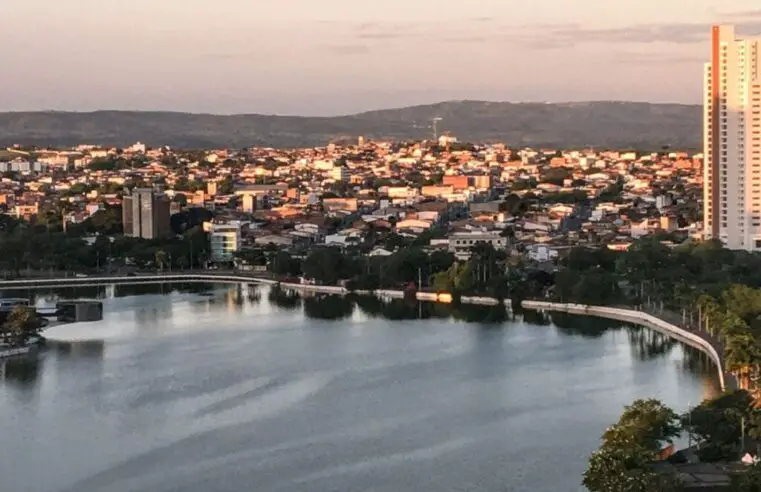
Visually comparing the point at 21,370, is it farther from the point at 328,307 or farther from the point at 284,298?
the point at 284,298

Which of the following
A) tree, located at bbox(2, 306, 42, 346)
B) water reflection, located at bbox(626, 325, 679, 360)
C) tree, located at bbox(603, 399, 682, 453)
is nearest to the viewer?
tree, located at bbox(603, 399, 682, 453)

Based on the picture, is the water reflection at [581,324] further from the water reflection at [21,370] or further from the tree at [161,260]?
the tree at [161,260]

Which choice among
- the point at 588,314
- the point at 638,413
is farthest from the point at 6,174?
the point at 638,413

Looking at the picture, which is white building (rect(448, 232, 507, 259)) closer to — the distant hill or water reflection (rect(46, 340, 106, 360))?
water reflection (rect(46, 340, 106, 360))

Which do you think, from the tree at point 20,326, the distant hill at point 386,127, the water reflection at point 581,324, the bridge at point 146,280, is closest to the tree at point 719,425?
the water reflection at point 581,324

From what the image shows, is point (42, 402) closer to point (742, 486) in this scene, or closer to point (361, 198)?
point (742, 486)

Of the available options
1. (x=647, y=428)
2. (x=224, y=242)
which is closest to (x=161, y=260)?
(x=224, y=242)

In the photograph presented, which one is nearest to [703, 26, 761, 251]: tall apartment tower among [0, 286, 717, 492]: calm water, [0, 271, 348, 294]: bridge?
[0, 286, 717, 492]: calm water
